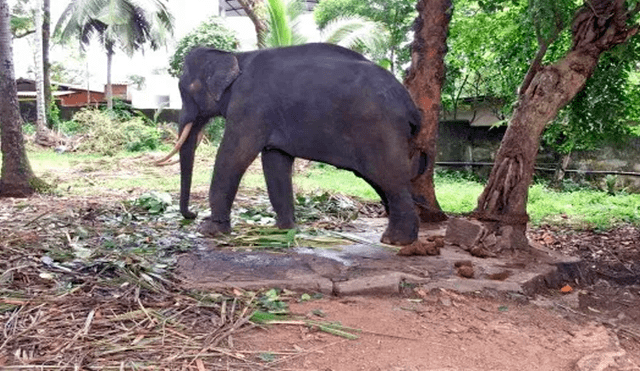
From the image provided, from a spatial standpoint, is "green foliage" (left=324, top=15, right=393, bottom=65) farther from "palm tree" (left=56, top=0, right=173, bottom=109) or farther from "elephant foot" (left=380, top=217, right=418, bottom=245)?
"palm tree" (left=56, top=0, right=173, bottom=109)

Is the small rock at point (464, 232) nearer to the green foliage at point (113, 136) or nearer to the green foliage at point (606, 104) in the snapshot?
the green foliage at point (606, 104)

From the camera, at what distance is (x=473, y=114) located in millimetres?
16266

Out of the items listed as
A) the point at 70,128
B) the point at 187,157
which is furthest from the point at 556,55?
the point at 70,128

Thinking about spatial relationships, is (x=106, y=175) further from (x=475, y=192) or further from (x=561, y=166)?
(x=561, y=166)

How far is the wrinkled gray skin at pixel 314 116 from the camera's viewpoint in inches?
211

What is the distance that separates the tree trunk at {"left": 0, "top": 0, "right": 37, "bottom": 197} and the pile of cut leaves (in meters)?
3.19

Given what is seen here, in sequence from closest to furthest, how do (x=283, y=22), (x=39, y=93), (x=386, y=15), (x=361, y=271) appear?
(x=361, y=271), (x=283, y=22), (x=386, y=15), (x=39, y=93)

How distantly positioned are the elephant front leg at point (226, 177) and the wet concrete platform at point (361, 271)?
0.43 metres

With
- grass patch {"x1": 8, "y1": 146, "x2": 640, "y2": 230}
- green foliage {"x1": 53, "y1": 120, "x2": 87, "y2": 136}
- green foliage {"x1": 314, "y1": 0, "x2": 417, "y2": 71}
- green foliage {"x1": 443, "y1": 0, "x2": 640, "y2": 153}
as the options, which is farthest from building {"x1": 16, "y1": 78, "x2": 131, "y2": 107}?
green foliage {"x1": 443, "y1": 0, "x2": 640, "y2": 153}

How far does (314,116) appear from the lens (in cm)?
548

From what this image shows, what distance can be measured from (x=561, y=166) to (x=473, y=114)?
129 inches

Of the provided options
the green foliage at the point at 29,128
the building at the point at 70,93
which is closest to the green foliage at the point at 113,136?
the green foliage at the point at 29,128

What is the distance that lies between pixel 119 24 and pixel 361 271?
888 inches

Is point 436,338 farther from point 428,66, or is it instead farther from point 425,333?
point 428,66
